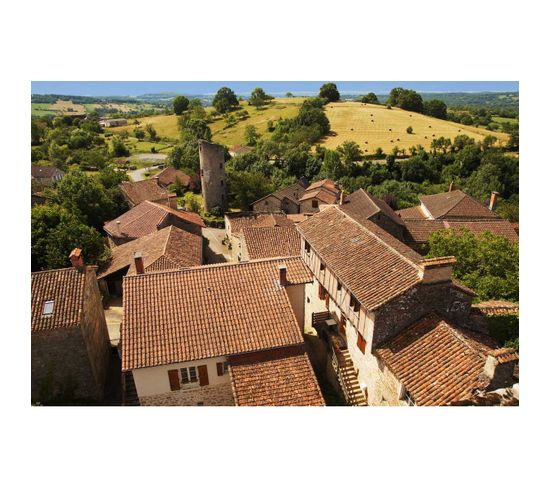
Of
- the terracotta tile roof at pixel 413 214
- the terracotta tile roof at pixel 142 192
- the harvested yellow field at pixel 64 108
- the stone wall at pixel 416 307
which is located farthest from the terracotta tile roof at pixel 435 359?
the harvested yellow field at pixel 64 108

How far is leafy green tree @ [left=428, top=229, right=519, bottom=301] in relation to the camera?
72.8 feet

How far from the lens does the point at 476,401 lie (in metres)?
12.7

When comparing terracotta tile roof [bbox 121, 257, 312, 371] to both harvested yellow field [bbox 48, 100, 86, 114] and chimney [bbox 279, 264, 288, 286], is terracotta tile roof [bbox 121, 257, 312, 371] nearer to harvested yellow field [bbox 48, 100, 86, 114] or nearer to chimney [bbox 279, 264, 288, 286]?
chimney [bbox 279, 264, 288, 286]

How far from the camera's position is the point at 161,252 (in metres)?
27.6

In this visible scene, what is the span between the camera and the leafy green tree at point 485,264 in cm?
2220

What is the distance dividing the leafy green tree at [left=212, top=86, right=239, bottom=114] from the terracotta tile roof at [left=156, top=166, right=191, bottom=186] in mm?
62303

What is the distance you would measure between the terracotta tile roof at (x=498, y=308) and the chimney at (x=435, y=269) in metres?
4.40

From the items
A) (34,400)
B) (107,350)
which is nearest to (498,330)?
(107,350)

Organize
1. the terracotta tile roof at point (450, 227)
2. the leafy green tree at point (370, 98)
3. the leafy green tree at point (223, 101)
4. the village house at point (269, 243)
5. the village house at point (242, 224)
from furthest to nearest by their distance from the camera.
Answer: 1. the leafy green tree at point (223, 101)
2. the leafy green tree at point (370, 98)
3. the village house at point (242, 224)
4. the terracotta tile roof at point (450, 227)
5. the village house at point (269, 243)

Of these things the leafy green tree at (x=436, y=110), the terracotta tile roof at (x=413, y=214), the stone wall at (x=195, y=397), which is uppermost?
the leafy green tree at (x=436, y=110)

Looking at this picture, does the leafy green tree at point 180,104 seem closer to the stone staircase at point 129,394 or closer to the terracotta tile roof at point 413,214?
the terracotta tile roof at point 413,214

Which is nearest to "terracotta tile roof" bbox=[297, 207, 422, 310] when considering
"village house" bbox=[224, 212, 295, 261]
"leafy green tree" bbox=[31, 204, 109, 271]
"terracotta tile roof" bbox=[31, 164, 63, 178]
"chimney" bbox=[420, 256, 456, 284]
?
"chimney" bbox=[420, 256, 456, 284]

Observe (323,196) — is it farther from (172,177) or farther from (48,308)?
(48,308)

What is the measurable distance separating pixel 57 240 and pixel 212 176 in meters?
28.3
